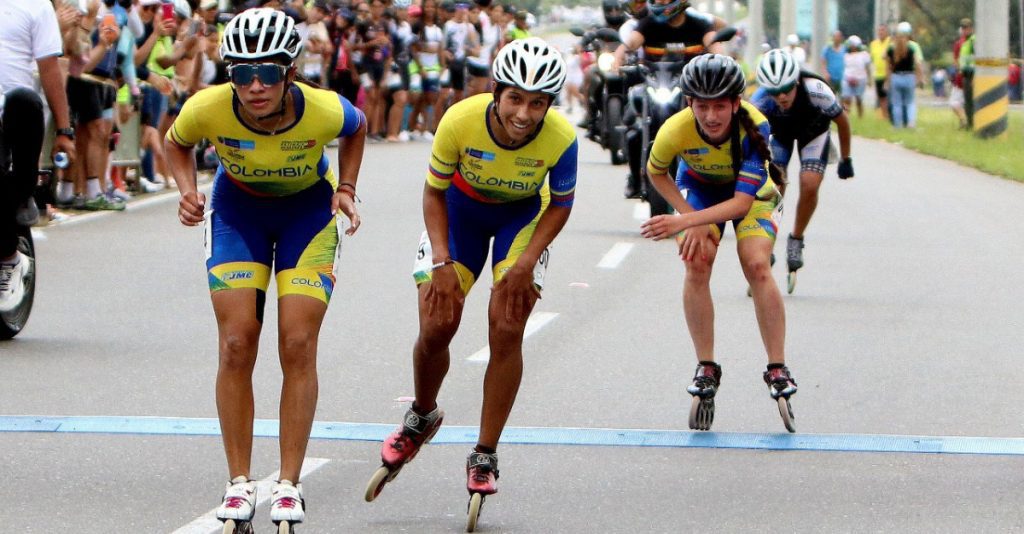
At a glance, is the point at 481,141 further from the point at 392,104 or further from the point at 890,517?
the point at 392,104

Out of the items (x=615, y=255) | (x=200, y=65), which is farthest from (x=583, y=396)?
(x=200, y=65)

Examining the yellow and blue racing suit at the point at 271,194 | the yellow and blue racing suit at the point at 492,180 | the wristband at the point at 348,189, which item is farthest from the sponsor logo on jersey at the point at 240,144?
the yellow and blue racing suit at the point at 492,180

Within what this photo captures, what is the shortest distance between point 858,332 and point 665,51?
5259mm

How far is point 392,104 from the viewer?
3005 cm

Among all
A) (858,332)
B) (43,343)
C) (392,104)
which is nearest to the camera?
(43,343)

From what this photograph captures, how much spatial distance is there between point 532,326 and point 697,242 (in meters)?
3.25

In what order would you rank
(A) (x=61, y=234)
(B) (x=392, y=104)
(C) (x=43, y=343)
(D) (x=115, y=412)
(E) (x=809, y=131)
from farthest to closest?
(B) (x=392, y=104) → (A) (x=61, y=234) → (E) (x=809, y=131) → (C) (x=43, y=343) → (D) (x=115, y=412)

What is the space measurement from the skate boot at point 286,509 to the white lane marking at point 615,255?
8.68 m

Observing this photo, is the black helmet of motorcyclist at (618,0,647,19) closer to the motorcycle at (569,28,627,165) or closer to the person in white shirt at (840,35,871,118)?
the motorcycle at (569,28,627,165)

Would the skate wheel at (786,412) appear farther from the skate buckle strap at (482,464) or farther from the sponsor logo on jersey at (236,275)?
the sponsor logo on jersey at (236,275)

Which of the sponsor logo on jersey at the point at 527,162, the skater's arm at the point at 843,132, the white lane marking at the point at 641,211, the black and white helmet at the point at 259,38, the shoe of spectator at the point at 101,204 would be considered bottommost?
the white lane marking at the point at 641,211

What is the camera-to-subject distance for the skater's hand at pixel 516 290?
22.1 feet

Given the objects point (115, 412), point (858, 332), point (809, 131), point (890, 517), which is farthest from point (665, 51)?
point (890, 517)

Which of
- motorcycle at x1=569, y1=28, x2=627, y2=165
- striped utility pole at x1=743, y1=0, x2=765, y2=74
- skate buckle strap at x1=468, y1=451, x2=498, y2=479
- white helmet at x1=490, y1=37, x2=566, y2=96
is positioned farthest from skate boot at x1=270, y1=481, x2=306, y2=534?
striped utility pole at x1=743, y1=0, x2=765, y2=74
